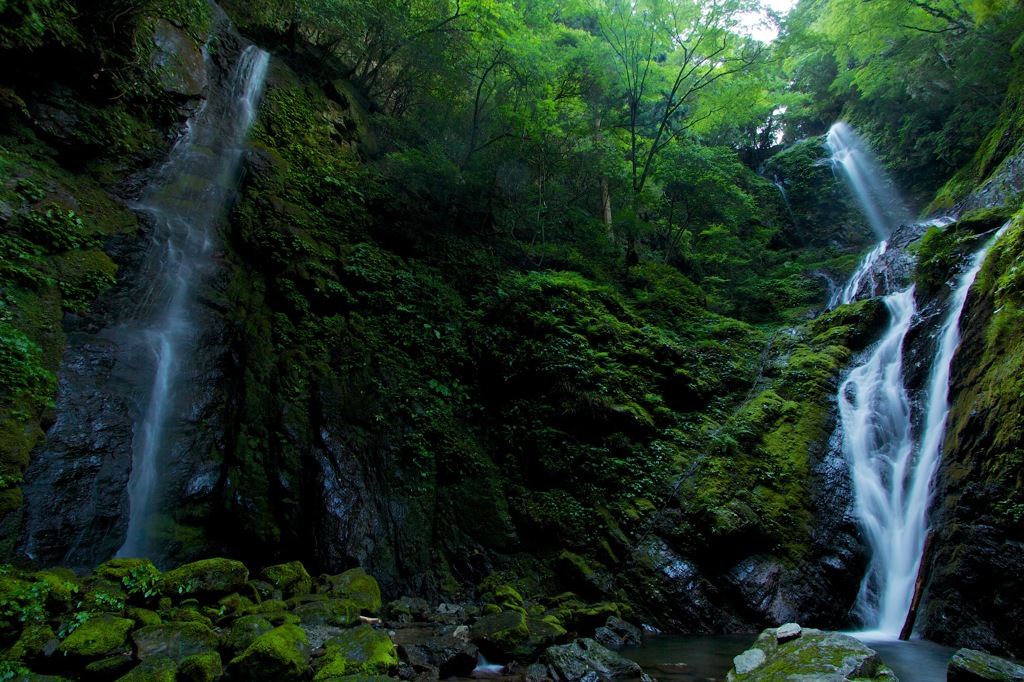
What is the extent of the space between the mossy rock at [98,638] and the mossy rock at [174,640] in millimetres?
130

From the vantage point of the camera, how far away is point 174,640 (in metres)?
4.23

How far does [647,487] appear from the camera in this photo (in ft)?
29.7

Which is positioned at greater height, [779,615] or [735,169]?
[735,169]

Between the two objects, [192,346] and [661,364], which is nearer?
[192,346]

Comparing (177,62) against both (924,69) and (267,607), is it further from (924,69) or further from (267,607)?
(924,69)

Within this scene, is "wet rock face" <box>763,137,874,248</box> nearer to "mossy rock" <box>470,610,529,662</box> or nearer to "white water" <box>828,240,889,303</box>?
"white water" <box>828,240,889,303</box>

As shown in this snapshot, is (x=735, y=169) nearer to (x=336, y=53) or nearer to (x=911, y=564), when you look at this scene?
(x=911, y=564)

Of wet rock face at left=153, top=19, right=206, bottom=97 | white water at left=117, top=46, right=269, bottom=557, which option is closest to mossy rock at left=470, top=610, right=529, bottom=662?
white water at left=117, top=46, right=269, bottom=557

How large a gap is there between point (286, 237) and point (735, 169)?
500 inches

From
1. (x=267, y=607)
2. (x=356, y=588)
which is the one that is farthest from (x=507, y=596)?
(x=267, y=607)

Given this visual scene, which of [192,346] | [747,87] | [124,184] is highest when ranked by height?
[747,87]

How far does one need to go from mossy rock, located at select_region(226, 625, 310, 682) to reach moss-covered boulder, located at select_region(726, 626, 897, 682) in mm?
3751

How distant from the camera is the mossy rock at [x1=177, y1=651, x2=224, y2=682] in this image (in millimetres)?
3893

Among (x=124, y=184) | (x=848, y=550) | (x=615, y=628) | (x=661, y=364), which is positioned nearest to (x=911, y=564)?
(x=848, y=550)
